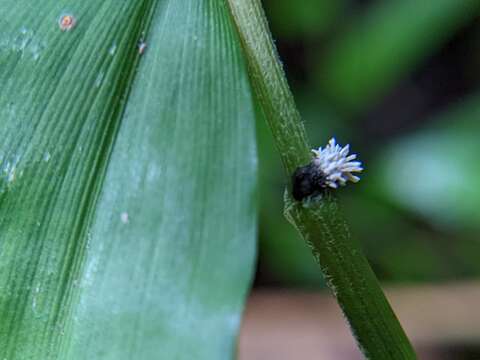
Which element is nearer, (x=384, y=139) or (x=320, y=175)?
(x=320, y=175)

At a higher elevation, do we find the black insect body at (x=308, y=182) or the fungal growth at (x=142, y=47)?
the fungal growth at (x=142, y=47)

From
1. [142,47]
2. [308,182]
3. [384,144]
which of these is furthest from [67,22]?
[384,144]

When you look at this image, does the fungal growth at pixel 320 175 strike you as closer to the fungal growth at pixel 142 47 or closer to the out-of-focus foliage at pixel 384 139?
the fungal growth at pixel 142 47

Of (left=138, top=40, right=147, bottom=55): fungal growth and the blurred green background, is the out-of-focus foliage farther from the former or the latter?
(left=138, top=40, right=147, bottom=55): fungal growth

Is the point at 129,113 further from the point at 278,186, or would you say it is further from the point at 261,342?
the point at 261,342

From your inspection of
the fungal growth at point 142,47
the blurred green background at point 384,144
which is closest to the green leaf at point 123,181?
the fungal growth at point 142,47

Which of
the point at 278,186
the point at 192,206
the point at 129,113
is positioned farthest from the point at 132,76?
the point at 278,186

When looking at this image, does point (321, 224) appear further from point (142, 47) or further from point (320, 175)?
point (142, 47)
